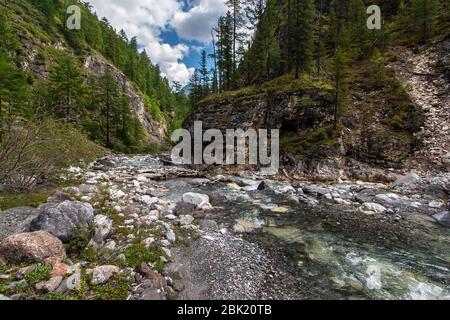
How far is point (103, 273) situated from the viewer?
540cm

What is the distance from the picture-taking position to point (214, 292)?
5504 millimetres

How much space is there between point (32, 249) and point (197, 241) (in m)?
4.40

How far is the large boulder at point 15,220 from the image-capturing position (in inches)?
278

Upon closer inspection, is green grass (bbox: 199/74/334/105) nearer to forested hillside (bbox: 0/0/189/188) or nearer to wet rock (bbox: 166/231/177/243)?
forested hillside (bbox: 0/0/189/188)

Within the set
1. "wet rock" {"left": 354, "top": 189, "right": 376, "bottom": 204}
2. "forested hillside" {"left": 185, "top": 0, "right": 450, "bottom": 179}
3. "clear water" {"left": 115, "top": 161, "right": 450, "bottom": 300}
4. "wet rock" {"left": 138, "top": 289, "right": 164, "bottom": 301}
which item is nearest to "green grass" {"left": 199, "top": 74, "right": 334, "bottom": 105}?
"forested hillside" {"left": 185, "top": 0, "right": 450, "bottom": 179}

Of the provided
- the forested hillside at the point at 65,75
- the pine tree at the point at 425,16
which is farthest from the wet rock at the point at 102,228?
the pine tree at the point at 425,16

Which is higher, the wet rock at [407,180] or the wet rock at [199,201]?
the wet rock at [407,180]

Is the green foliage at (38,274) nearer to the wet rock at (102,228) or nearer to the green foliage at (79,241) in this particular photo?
the green foliage at (79,241)

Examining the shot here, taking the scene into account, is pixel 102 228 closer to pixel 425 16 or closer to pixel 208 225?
pixel 208 225

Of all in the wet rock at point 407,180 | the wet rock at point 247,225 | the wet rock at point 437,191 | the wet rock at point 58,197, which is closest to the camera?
the wet rock at point 247,225

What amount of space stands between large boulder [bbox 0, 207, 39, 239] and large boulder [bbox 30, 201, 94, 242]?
1.71 ft

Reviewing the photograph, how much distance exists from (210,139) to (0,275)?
25236 millimetres

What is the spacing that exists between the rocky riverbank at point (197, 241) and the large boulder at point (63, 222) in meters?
0.03

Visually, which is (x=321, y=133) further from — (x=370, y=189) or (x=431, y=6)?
(x=431, y=6)
